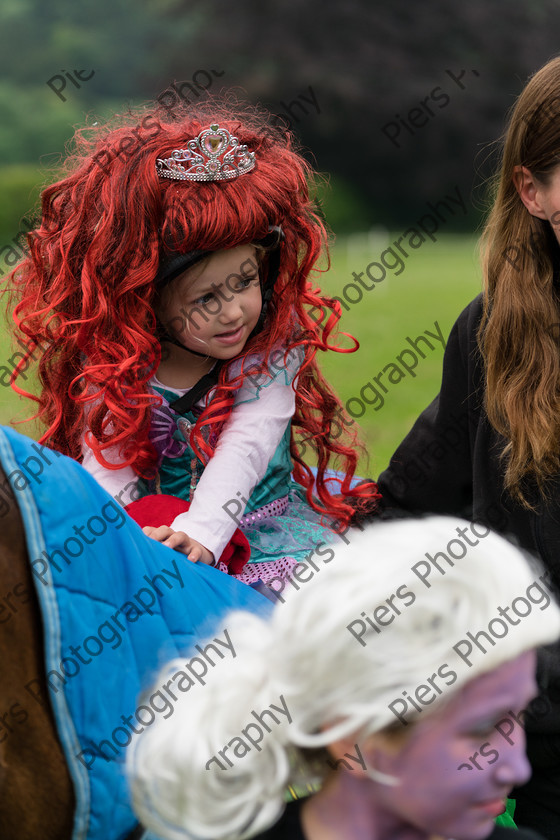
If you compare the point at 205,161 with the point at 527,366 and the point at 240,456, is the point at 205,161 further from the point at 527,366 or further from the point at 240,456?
the point at 527,366

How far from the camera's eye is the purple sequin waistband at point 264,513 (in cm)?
217

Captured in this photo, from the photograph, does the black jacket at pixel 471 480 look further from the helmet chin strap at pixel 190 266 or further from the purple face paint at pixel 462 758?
the purple face paint at pixel 462 758

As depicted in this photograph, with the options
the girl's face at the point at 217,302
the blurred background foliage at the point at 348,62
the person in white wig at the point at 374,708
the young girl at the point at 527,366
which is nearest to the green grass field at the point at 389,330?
the girl's face at the point at 217,302

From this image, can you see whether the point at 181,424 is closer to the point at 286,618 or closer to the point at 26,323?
the point at 26,323

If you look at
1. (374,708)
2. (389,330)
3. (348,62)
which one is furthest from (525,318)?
(348,62)

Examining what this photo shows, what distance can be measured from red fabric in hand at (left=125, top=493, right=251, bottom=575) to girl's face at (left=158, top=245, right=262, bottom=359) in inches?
12.6

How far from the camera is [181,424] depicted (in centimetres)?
212

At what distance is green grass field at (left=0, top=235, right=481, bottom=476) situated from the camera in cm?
546

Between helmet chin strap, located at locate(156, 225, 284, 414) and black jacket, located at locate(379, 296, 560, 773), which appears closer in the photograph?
black jacket, located at locate(379, 296, 560, 773)

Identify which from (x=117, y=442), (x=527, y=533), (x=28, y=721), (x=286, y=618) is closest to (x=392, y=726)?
(x=286, y=618)

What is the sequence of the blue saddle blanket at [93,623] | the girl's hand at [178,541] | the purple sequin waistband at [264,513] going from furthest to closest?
the purple sequin waistband at [264,513] < the girl's hand at [178,541] < the blue saddle blanket at [93,623]

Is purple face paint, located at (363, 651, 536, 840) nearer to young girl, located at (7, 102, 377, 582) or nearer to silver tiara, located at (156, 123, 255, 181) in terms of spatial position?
young girl, located at (7, 102, 377, 582)

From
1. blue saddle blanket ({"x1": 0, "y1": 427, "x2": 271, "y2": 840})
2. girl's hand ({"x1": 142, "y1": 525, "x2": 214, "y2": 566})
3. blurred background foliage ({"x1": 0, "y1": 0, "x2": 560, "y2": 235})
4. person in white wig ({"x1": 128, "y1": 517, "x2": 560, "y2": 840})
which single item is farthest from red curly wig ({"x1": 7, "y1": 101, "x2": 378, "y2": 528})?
blurred background foliage ({"x1": 0, "y1": 0, "x2": 560, "y2": 235})

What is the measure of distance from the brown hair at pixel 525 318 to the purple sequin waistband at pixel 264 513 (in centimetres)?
59
